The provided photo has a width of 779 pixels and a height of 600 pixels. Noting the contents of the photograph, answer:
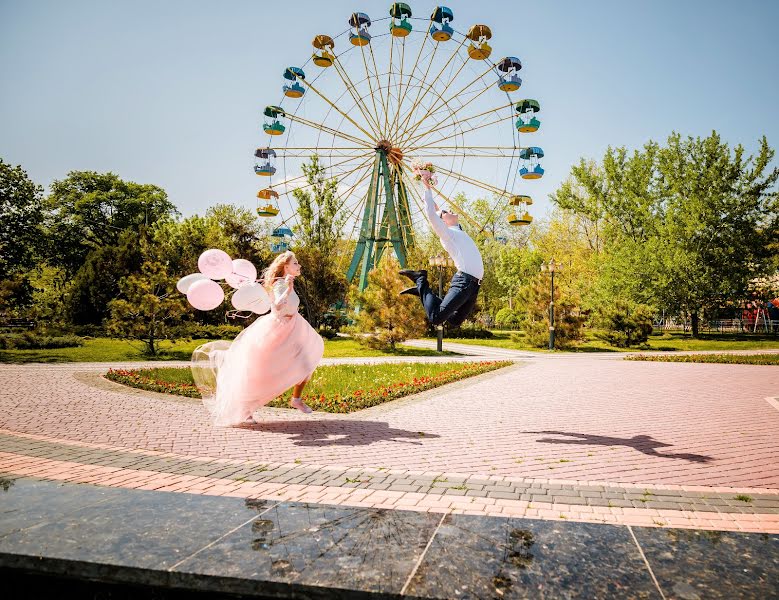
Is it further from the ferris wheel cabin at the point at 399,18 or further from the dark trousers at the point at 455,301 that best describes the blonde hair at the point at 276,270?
the ferris wheel cabin at the point at 399,18

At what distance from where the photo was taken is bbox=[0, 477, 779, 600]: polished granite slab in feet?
8.73

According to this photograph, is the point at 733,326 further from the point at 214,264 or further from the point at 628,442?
the point at 214,264

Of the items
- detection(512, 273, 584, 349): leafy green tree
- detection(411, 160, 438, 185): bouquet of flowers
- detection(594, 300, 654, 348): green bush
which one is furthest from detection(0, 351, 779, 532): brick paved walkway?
detection(594, 300, 654, 348): green bush

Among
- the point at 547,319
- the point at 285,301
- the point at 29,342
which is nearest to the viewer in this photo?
the point at 285,301

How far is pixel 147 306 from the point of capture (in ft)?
68.9

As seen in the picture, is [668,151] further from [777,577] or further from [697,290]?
[777,577]

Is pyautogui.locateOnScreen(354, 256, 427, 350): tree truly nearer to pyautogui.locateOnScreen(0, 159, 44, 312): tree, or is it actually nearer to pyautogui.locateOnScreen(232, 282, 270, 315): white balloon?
pyautogui.locateOnScreen(0, 159, 44, 312): tree

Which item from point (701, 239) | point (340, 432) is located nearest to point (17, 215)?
point (340, 432)

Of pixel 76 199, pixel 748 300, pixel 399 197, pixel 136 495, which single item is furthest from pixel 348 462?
pixel 76 199

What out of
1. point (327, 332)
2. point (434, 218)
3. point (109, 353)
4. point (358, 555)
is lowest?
point (109, 353)

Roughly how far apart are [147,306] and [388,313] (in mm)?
10884

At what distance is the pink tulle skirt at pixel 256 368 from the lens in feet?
26.8

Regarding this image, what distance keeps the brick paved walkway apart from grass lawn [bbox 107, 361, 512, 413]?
57cm

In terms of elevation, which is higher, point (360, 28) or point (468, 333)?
point (360, 28)
